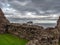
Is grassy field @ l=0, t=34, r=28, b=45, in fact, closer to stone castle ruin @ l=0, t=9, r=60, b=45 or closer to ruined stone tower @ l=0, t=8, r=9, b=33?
stone castle ruin @ l=0, t=9, r=60, b=45

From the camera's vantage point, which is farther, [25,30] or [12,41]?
[25,30]

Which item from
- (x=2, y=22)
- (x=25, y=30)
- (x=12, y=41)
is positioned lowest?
(x=12, y=41)

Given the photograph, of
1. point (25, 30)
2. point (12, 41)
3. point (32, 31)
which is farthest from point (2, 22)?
point (12, 41)

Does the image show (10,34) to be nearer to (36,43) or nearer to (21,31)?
(21,31)

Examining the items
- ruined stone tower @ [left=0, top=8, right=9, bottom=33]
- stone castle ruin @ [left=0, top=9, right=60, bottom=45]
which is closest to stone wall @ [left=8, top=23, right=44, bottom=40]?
stone castle ruin @ [left=0, top=9, right=60, bottom=45]

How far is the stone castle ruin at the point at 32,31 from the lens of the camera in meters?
36.9

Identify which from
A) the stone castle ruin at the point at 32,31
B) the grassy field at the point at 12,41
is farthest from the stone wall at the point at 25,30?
the grassy field at the point at 12,41

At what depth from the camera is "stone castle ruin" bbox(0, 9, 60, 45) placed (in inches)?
1451

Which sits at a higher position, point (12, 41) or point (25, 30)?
point (25, 30)

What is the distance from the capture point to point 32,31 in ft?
146

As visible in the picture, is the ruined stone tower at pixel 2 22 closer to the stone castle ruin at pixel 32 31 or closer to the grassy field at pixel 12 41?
the stone castle ruin at pixel 32 31

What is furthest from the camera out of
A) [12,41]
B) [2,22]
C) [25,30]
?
[2,22]

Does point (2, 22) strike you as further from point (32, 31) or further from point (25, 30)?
point (32, 31)

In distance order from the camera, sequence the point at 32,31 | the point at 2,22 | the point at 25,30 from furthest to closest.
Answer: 1. the point at 2,22
2. the point at 25,30
3. the point at 32,31
